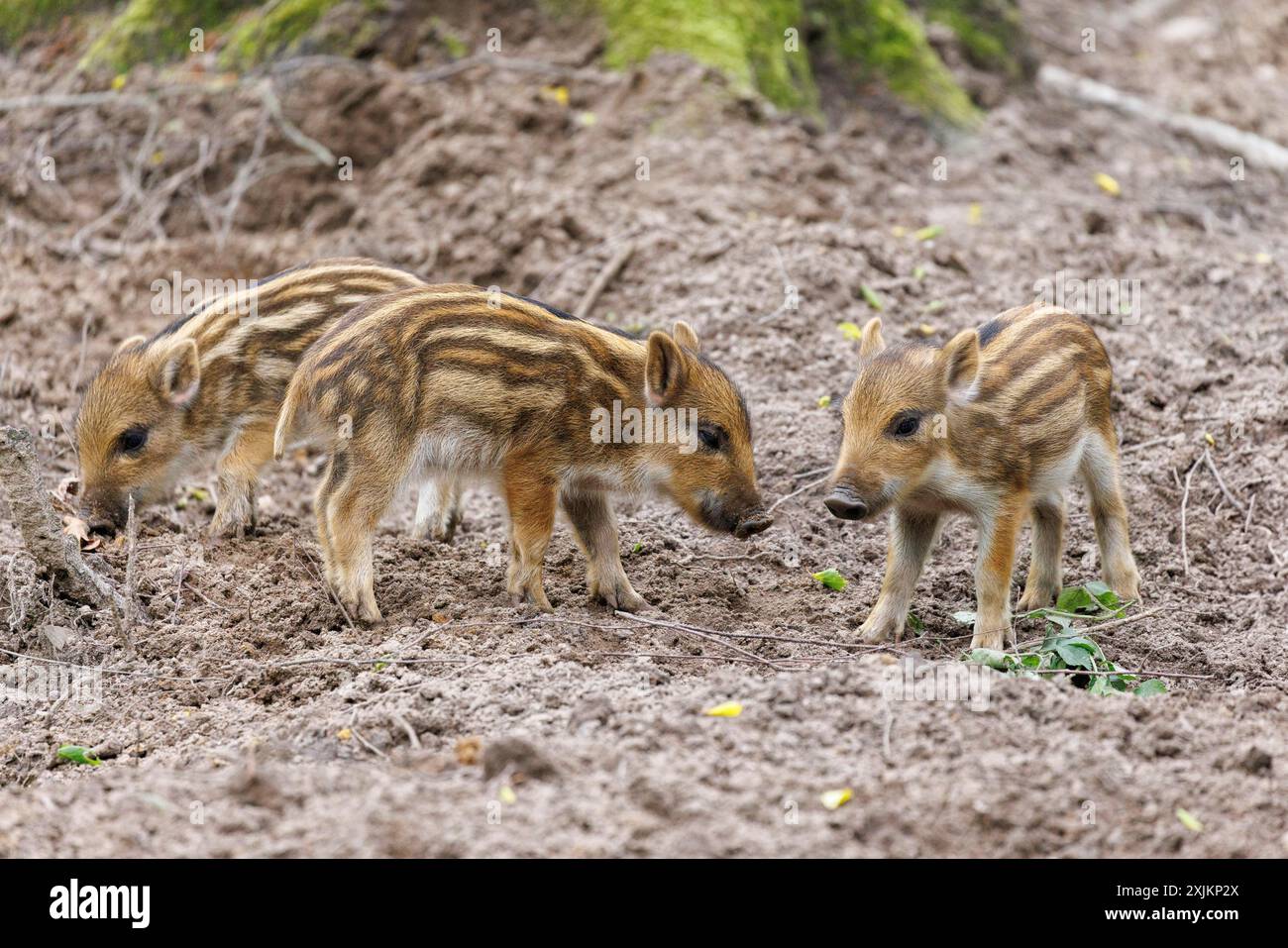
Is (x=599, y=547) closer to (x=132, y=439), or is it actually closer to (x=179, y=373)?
(x=179, y=373)

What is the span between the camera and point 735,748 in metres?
4.14

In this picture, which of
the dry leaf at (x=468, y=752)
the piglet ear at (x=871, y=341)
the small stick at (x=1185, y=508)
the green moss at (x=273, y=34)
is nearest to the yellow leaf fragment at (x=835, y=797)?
the dry leaf at (x=468, y=752)

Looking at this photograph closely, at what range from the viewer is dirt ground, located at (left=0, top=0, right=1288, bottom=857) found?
12.8ft

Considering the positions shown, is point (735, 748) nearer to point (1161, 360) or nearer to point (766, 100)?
point (1161, 360)

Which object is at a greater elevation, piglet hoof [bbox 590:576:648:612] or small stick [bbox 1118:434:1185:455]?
small stick [bbox 1118:434:1185:455]

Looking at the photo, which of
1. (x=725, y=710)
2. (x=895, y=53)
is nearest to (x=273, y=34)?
(x=895, y=53)

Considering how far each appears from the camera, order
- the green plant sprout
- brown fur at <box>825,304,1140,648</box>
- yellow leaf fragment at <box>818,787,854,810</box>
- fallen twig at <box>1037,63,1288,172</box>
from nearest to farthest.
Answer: yellow leaf fragment at <box>818,787,854,810</box>, the green plant sprout, brown fur at <box>825,304,1140,648</box>, fallen twig at <box>1037,63,1288,172</box>

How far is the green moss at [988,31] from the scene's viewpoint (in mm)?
11023

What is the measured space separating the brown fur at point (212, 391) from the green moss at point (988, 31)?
19.7ft

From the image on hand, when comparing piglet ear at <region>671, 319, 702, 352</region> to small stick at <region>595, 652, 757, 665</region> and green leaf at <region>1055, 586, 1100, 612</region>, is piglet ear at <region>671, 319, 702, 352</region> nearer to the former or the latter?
small stick at <region>595, 652, 757, 665</region>

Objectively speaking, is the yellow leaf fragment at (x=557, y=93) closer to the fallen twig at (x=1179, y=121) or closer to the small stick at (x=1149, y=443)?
the fallen twig at (x=1179, y=121)

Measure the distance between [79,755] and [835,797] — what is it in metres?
2.58

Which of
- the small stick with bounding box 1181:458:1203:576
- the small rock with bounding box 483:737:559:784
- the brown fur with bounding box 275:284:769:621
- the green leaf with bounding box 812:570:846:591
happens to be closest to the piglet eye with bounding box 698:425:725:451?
the brown fur with bounding box 275:284:769:621

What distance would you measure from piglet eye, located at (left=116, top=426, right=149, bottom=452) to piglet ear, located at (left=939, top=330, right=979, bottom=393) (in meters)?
3.57
